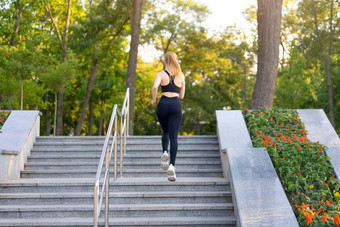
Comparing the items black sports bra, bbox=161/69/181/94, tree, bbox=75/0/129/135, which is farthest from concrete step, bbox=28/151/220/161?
tree, bbox=75/0/129/135

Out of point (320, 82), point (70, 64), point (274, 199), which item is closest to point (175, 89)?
point (274, 199)

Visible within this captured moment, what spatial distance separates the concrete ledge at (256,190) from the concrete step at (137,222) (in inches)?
11.0

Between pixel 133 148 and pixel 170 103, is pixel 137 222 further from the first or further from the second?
pixel 133 148

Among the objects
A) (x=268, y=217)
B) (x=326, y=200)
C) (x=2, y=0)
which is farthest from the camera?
(x=2, y=0)

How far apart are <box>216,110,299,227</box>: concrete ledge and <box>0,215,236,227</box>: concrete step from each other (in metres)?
0.28

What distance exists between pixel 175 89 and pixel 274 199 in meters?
2.04

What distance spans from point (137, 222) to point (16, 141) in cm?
341

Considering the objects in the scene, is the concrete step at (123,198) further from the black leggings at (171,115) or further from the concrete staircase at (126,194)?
the black leggings at (171,115)

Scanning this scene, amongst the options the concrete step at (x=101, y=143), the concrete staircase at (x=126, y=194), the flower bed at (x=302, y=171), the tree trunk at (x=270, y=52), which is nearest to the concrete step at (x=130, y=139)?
the concrete step at (x=101, y=143)

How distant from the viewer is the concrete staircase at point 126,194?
593 centimetres

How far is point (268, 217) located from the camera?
511cm

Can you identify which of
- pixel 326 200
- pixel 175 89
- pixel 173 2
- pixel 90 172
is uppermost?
pixel 173 2

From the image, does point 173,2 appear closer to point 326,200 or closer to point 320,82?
point 320,82

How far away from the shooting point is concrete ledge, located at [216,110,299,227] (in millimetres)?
5109
